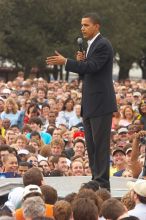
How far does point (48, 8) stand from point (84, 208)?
1441 inches

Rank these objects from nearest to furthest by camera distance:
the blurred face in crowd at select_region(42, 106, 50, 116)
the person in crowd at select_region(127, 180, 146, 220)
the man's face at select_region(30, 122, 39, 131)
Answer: the person in crowd at select_region(127, 180, 146, 220)
the man's face at select_region(30, 122, 39, 131)
the blurred face in crowd at select_region(42, 106, 50, 116)

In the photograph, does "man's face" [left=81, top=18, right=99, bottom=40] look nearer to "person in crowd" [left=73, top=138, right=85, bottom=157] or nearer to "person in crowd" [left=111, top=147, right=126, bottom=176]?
"person in crowd" [left=111, top=147, right=126, bottom=176]

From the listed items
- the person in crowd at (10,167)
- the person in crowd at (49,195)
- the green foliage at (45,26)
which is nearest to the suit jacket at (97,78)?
the person in crowd at (49,195)

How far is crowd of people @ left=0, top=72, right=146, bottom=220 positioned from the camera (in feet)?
30.1

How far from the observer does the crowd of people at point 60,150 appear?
918cm

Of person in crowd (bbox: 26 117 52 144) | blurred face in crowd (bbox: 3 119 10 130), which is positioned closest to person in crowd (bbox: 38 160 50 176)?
person in crowd (bbox: 26 117 52 144)

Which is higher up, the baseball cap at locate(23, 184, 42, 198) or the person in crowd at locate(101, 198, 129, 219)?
the baseball cap at locate(23, 184, 42, 198)

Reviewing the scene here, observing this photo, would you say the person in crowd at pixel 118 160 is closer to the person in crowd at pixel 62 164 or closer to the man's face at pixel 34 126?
the person in crowd at pixel 62 164

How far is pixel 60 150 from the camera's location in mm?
16438

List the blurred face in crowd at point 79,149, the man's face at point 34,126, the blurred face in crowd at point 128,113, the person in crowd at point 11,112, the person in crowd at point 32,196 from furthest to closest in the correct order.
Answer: the blurred face in crowd at point 128,113 < the person in crowd at point 11,112 < the man's face at point 34,126 < the blurred face in crowd at point 79,149 < the person in crowd at point 32,196

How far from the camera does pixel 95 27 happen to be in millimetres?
10633

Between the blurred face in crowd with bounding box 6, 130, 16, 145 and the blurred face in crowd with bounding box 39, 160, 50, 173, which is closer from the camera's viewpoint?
the blurred face in crowd with bounding box 39, 160, 50, 173

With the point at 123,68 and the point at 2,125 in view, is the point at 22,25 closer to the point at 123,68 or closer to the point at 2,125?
the point at 123,68

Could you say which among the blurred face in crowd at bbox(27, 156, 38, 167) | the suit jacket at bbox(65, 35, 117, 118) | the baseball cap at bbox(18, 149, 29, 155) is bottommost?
the blurred face in crowd at bbox(27, 156, 38, 167)
